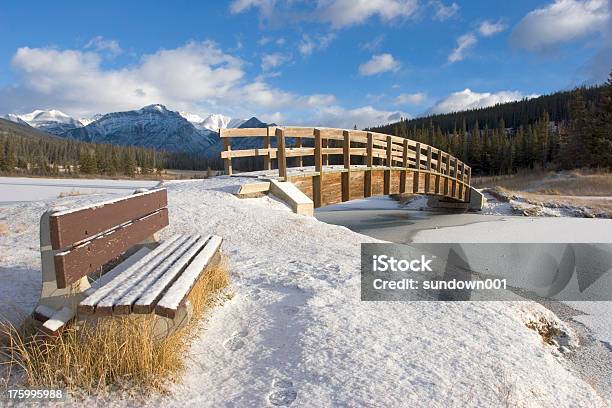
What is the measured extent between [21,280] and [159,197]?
1.51 metres

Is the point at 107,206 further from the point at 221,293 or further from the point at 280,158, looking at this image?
the point at 280,158

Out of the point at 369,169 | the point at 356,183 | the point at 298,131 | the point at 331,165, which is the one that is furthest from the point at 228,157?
the point at 369,169

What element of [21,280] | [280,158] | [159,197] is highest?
[280,158]

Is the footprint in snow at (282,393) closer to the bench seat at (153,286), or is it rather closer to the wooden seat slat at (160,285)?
the bench seat at (153,286)

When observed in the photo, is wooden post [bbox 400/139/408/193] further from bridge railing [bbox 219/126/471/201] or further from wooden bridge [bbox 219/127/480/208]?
bridge railing [bbox 219/126/471/201]

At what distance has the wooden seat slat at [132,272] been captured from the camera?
2254 millimetres

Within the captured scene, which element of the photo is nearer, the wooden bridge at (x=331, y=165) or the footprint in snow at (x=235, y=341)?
the footprint in snow at (x=235, y=341)

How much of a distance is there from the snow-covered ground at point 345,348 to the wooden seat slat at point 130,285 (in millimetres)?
498

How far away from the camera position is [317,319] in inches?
121

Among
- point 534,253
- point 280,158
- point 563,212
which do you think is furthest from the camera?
point 563,212

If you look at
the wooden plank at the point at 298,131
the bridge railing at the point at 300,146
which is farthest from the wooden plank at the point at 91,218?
the wooden plank at the point at 298,131

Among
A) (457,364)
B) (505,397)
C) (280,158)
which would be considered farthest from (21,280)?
(280,158)

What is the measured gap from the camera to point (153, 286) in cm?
255

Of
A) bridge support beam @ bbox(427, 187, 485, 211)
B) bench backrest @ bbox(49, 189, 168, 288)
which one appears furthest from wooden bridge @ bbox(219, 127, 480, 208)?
bridge support beam @ bbox(427, 187, 485, 211)
